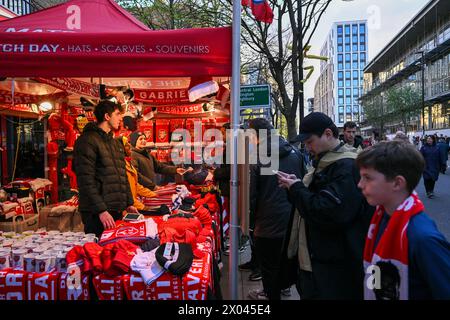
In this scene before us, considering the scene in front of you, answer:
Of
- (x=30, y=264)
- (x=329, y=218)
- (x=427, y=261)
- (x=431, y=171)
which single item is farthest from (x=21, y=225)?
(x=431, y=171)

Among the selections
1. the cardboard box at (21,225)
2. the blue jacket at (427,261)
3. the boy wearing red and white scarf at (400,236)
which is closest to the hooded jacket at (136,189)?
the cardboard box at (21,225)

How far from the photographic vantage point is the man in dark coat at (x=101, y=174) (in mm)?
3607

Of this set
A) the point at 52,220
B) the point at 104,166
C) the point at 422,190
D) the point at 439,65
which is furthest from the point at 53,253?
the point at 439,65

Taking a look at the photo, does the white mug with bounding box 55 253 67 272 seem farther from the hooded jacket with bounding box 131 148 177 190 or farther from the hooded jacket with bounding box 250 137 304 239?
the hooded jacket with bounding box 131 148 177 190

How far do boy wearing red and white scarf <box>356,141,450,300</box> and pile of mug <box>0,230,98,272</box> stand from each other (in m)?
2.19

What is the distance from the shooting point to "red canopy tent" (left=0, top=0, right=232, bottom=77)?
10.3 ft

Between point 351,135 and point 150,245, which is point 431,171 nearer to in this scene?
point 351,135

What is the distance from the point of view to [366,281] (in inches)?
74.2

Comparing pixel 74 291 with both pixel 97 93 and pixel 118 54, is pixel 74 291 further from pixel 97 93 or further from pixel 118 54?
pixel 97 93

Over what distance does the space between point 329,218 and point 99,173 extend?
2.41 m

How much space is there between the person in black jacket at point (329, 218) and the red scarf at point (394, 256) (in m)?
0.57

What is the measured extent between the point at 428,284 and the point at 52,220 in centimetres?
557

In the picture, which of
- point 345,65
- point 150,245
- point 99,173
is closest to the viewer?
point 150,245

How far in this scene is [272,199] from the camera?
420 cm
